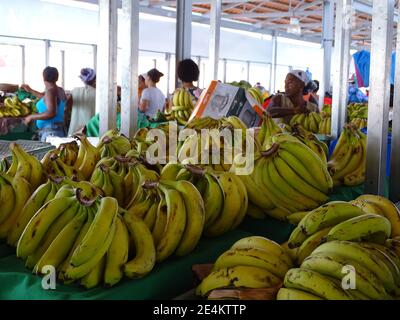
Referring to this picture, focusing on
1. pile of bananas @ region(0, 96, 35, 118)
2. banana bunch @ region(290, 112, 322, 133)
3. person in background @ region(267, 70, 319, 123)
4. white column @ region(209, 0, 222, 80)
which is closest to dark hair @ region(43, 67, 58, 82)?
pile of bananas @ region(0, 96, 35, 118)

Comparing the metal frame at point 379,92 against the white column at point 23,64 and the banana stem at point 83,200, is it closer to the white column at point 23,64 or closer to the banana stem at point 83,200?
the banana stem at point 83,200

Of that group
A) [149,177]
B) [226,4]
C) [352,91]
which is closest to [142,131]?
[149,177]

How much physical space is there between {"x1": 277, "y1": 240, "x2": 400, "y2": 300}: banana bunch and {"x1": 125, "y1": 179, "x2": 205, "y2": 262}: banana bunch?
1.37 feet

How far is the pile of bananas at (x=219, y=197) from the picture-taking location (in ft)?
5.19

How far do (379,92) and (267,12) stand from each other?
10.8m

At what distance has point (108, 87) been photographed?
2740 millimetres

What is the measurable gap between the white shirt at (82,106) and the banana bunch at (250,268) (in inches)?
176

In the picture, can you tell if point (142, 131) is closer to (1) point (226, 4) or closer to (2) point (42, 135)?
(2) point (42, 135)

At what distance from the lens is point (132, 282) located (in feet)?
4.01

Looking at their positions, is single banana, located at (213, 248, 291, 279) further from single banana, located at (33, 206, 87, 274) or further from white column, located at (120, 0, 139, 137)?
white column, located at (120, 0, 139, 137)

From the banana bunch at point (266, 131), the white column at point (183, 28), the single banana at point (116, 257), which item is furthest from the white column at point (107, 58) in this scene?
the single banana at point (116, 257)

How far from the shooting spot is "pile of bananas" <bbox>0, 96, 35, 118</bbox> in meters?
5.59

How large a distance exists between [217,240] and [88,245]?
1.89 ft

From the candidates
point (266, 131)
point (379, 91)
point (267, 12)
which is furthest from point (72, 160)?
point (267, 12)
